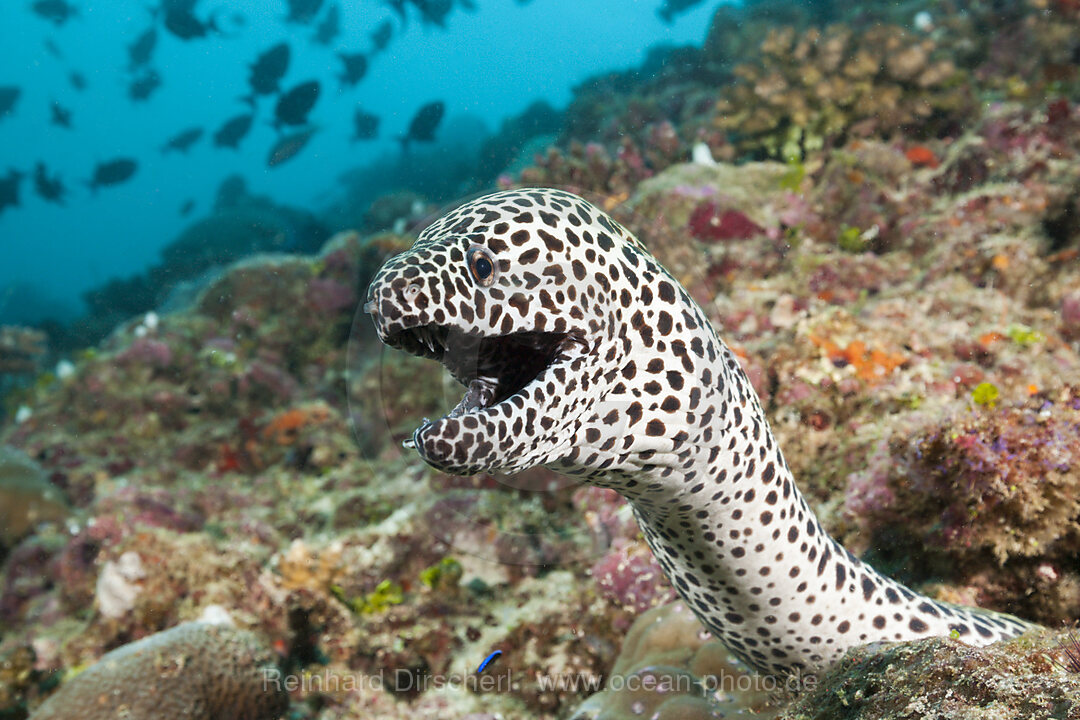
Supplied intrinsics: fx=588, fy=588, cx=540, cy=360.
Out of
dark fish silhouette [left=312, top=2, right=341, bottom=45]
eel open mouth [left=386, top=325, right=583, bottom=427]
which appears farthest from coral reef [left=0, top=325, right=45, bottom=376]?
eel open mouth [left=386, top=325, right=583, bottom=427]

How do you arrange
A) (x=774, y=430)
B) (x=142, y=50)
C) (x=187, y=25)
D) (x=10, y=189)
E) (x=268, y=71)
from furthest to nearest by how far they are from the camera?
(x=142, y=50) < (x=10, y=189) < (x=187, y=25) < (x=268, y=71) < (x=774, y=430)

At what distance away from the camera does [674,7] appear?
1770 centimetres

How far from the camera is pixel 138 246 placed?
409 feet

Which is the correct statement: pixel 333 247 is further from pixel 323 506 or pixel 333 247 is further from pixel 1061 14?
pixel 1061 14

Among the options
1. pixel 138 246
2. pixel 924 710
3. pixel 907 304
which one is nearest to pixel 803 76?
pixel 907 304

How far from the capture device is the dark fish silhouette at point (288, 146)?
11.7 meters

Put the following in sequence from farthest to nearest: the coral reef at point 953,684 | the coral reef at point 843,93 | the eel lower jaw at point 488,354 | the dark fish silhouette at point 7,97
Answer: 1. the dark fish silhouette at point 7,97
2. the coral reef at point 843,93
3. the eel lower jaw at point 488,354
4. the coral reef at point 953,684

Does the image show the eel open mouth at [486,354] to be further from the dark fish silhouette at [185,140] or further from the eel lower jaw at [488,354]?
the dark fish silhouette at [185,140]

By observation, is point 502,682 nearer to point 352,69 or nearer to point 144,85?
point 352,69

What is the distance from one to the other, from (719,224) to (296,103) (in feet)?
28.0

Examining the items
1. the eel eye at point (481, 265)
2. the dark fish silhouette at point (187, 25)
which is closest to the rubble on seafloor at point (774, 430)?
the eel eye at point (481, 265)

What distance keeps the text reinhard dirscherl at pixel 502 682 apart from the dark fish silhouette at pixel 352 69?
12.3 metres

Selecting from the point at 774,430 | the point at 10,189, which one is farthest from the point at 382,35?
the point at 774,430

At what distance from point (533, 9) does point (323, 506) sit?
79090 mm
